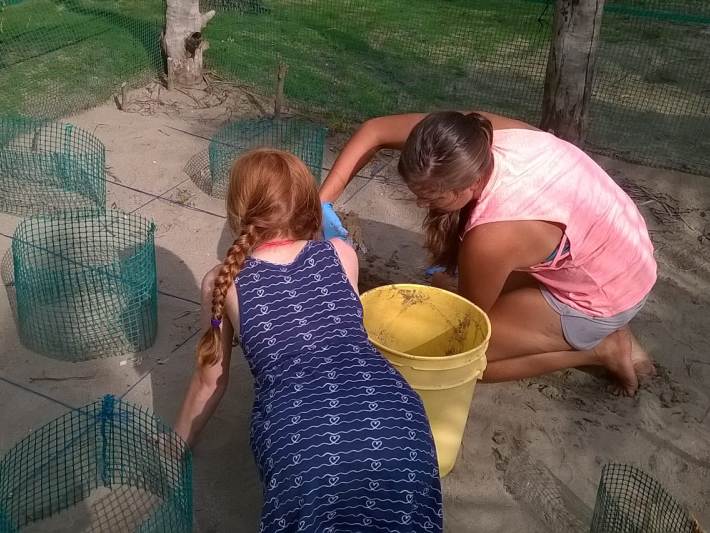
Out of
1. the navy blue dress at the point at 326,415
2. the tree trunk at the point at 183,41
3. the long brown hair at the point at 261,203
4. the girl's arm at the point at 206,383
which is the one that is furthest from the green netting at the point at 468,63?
the navy blue dress at the point at 326,415

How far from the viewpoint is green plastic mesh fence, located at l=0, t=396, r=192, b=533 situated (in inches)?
95.5

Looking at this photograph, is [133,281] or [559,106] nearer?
[133,281]

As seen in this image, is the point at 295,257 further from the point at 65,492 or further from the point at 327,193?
the point at 65,492

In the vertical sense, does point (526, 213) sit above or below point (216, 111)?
above

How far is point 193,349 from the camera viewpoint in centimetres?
325

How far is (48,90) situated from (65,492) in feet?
12.3

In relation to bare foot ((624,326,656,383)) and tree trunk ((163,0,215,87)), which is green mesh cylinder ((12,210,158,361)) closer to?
bare foot ((624,326,656,383))

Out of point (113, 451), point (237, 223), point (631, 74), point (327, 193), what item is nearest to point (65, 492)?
point (113, 451)

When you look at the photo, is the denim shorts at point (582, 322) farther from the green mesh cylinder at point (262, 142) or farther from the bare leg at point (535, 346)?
the green mesh cylinder at point (262, 142)

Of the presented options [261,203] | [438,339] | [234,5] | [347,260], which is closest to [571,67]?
[438,339]

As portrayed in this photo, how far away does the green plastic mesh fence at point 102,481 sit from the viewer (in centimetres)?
243

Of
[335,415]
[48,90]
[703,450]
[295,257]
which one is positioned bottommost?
[703,450]

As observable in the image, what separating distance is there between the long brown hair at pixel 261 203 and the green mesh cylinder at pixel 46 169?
2227 mm

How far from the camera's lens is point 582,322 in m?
2.99
